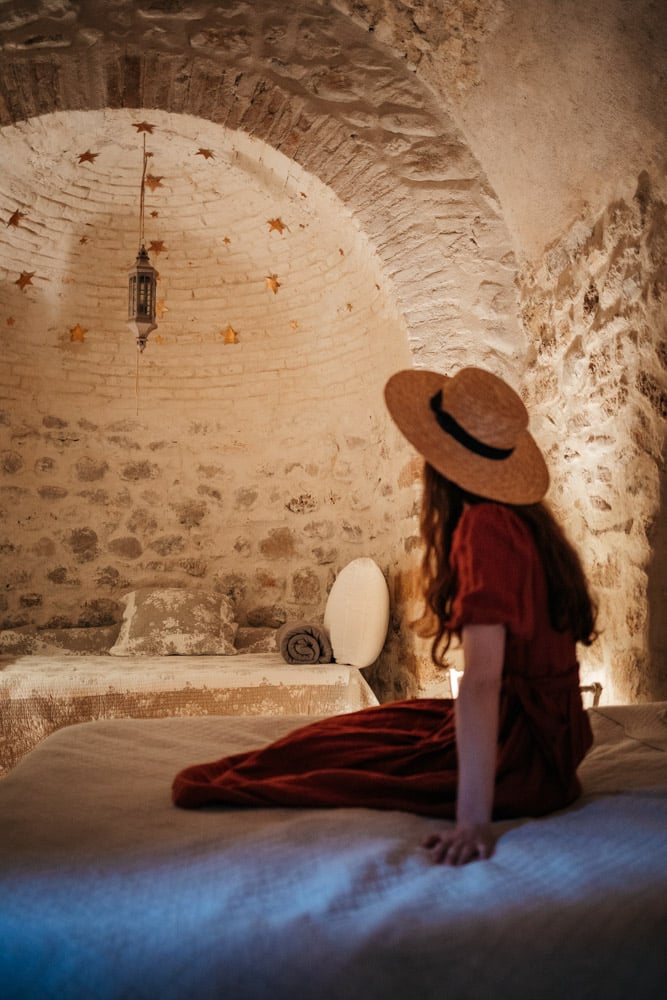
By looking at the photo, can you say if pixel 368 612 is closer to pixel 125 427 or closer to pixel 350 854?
pixel 125 427

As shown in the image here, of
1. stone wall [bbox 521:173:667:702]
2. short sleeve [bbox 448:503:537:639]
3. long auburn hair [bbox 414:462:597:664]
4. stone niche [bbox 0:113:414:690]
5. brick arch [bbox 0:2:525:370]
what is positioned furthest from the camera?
stone niche [bbox 0:113:414:690]

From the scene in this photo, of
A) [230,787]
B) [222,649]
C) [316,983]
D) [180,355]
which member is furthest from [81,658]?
[316,983]

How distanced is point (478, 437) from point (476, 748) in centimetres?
59

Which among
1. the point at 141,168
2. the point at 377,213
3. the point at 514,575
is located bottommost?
the point at 514,575

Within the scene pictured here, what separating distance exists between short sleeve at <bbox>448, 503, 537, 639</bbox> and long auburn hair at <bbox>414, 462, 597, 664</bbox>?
0.06 metres

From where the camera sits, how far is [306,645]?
4.29 metres

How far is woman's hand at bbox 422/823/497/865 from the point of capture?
4.26ft

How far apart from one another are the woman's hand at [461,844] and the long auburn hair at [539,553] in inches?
14.3

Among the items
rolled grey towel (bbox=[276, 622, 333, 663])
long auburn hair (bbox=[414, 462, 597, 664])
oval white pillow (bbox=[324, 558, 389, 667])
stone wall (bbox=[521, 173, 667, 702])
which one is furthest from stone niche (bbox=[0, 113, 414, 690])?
long auburn hair (bbox=[414, 462, 597, 664])

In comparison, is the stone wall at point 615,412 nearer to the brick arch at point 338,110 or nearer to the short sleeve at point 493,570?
the brick arch at point 338,110

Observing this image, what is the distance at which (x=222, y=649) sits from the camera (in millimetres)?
4742

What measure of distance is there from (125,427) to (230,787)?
403 centimetres

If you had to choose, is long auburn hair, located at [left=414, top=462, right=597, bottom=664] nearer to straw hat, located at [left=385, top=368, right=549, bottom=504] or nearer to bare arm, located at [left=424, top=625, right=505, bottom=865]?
straw hat, located at [left=385, top=368, right=549, bottom=504]

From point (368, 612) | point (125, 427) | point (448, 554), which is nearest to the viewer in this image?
point (448, 554)
